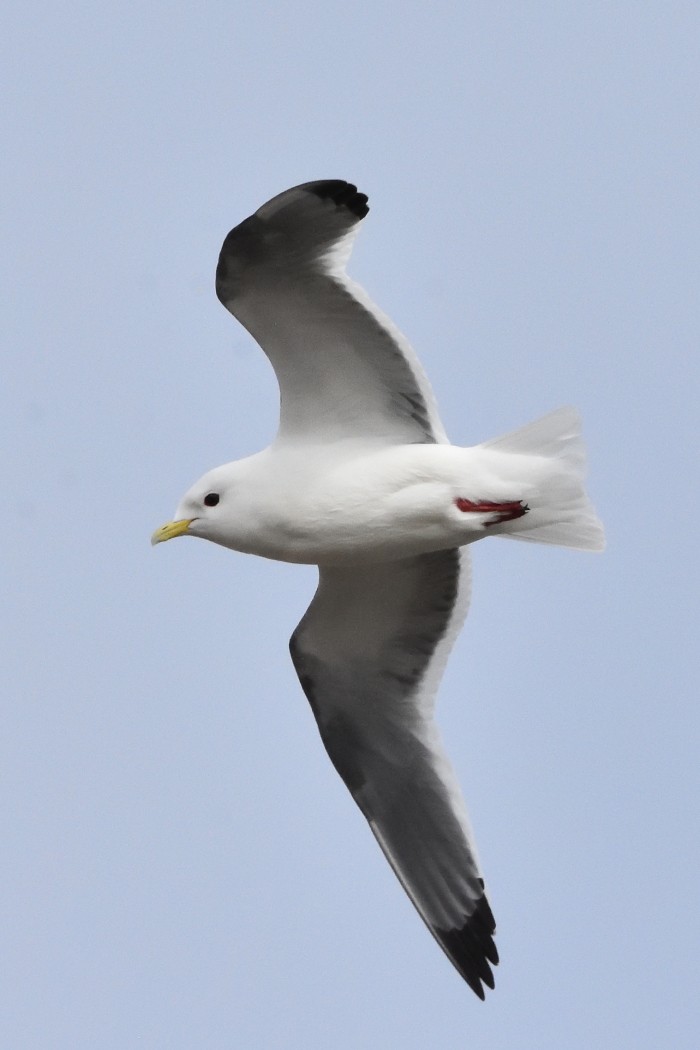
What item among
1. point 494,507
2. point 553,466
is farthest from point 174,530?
point 553,466

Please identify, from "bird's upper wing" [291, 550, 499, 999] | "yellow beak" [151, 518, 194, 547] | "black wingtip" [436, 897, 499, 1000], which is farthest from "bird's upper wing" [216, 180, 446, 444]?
"black wingtip" [436, 897, 499, 1000]

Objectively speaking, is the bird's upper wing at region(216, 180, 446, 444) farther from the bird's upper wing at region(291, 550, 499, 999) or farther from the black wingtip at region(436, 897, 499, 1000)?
the black wingtip at region(436, 897, 499, 1000)

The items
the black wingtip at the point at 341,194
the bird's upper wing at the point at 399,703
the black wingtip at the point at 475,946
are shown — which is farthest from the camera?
the bird's upper wing at the point at 399,703

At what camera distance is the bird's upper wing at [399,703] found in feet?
29.3

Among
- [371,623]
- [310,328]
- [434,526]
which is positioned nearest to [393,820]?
[371,623]

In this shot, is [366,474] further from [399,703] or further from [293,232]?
[399,703]

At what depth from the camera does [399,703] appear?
9.33m

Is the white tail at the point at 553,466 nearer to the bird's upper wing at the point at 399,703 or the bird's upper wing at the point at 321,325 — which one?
the bird's upper wing at the point at 321,325

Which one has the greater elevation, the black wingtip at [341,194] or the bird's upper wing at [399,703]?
the black wingtip at [341,194]

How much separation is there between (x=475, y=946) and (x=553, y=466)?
227cm

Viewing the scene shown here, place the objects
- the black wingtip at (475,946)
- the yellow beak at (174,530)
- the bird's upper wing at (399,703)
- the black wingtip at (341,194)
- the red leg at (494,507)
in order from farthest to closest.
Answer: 1. the bird's upper wing at (399,703)
2. the black wingtip at (475,946)
3. the yellow beak at (174,530)
4. the red leg at (494,507)
5. the black wingtip at (341,194)

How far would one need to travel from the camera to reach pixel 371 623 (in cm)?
927

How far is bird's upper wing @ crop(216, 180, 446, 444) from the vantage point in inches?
314

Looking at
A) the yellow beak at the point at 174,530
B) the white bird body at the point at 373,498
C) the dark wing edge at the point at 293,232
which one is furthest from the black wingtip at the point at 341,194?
the yellow beak at the point at 174,530
